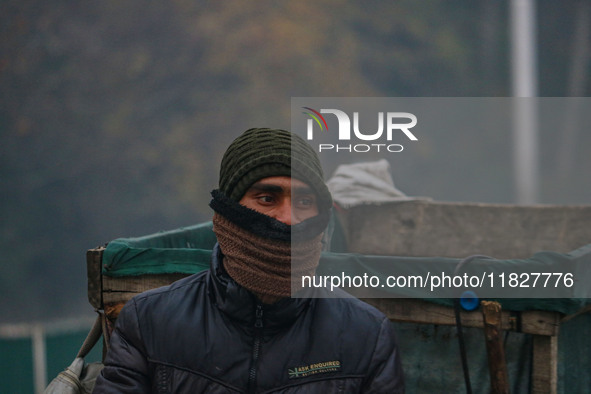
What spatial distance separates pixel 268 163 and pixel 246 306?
0.44 meters

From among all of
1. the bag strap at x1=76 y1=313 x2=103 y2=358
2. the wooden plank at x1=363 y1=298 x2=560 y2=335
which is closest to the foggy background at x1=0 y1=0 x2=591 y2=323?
the bag strap at x1=76 y1=313 x2=103 y2=358

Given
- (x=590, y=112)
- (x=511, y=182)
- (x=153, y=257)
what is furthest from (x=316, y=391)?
(x=590, y=112)

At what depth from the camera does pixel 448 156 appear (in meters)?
18.9

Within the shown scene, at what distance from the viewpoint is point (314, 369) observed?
1833 millimetres

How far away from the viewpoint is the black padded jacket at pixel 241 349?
181 cm

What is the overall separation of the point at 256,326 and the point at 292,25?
58.6 feet

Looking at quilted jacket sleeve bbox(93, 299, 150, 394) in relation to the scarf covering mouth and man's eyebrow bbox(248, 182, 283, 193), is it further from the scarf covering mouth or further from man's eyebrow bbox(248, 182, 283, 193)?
man's eyebrow bbox(248, 182, 283, 193)

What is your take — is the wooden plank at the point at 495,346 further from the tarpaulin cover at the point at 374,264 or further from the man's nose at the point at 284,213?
the man's nose at the point at 284,213

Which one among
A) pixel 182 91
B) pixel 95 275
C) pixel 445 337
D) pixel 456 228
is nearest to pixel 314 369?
pixel 445 337

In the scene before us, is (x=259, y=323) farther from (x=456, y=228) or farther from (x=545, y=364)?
(x=456, y=228)

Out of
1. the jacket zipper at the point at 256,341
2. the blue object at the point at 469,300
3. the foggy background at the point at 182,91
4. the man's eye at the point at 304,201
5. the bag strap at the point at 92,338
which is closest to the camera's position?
the jacket zipper at the point at 256,341

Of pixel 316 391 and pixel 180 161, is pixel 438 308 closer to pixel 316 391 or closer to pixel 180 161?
pixel 316 391

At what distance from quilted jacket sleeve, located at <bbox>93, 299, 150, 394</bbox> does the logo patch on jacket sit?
0.46m

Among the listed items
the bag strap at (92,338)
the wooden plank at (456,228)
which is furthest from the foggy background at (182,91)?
the bag strap at (92,338)
